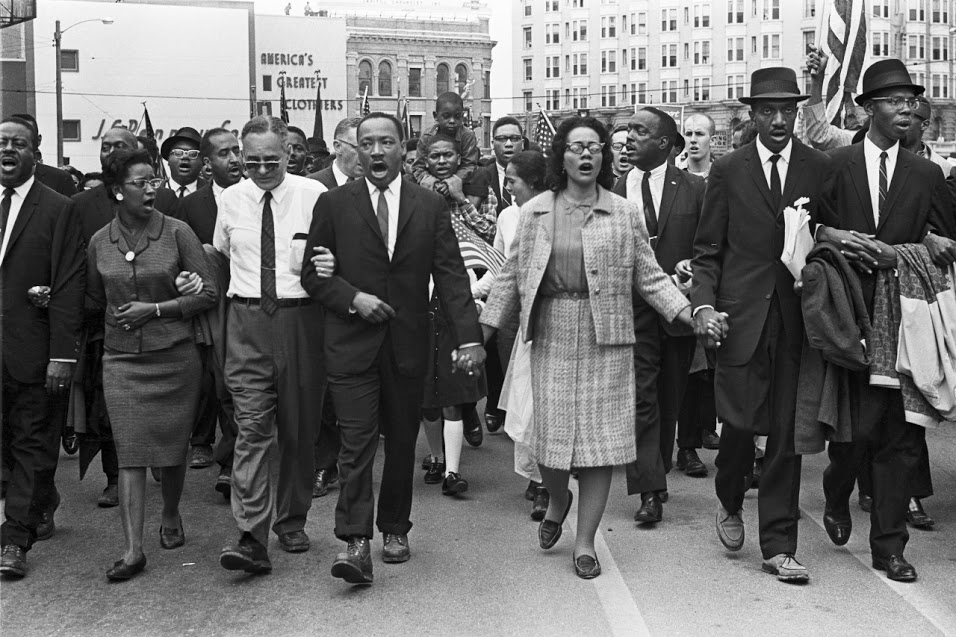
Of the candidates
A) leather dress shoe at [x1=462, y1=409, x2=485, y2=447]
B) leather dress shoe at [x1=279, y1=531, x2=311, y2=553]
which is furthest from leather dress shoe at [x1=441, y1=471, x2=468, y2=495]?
leather dress shoe at [x1=462, y1=409, x2=485, y2=447]

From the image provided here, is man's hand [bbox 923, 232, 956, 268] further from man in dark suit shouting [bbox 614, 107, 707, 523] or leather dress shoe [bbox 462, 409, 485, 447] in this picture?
leather dress shoe [bbox 462, 409, 485, 447]

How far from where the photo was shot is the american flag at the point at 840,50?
1181 centimetres

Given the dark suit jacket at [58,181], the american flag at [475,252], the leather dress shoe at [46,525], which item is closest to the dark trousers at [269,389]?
the leather dress shoe at [46,525]

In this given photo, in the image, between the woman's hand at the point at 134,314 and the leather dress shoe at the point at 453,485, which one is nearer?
the woman's hand at the point at 134,314

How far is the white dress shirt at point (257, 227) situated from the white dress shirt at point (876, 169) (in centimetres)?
285

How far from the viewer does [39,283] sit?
711cm

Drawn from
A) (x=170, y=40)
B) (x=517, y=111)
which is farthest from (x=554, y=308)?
(x=517, y=111)

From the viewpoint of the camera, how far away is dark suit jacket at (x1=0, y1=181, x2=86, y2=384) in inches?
278

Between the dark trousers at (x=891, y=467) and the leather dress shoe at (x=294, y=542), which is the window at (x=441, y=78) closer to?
the leather dress shoe at (x=294, y=542)

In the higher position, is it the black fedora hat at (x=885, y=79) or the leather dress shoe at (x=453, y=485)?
the black fedora hat at (x=885, y=79)

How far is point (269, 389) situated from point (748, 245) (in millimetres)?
2597

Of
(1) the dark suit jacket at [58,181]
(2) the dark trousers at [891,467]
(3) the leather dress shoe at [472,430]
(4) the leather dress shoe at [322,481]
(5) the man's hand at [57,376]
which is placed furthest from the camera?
(3) the leather dress shoe at [472,430]

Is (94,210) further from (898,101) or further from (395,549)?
(898,101)

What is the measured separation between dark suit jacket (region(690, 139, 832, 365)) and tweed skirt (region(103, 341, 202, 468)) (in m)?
2.72
